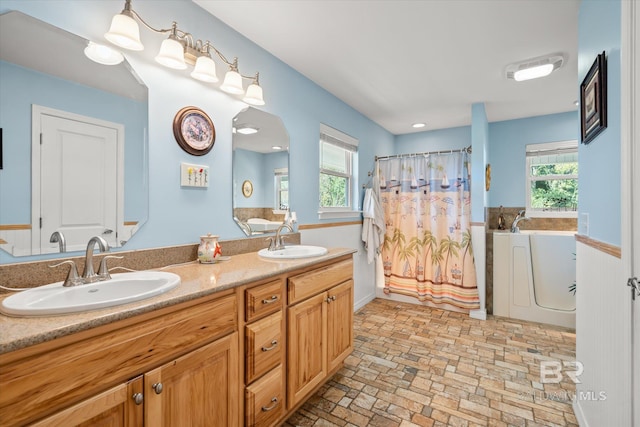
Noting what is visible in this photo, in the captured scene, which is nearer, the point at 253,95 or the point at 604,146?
the point at 604,146

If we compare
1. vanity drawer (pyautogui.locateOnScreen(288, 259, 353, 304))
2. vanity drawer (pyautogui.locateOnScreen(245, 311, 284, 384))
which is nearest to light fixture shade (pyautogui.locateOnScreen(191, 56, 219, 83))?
vanity drawer (pyautogui.locateOnScreen(288, 259, 353, 304))

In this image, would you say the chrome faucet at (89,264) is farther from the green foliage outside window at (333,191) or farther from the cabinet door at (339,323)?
the green foliage outside window at (333,191)

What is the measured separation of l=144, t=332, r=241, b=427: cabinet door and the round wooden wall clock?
3.42ft

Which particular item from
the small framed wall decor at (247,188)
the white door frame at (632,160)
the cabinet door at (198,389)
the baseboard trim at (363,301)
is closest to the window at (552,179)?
the baseboard trim at (363,301)

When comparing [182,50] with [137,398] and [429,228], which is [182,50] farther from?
[429,228]

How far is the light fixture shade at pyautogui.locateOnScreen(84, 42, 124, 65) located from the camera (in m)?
1.25

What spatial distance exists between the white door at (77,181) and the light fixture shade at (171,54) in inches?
16.2

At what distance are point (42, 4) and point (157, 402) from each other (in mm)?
1543

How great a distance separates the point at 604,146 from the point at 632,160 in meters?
0.33

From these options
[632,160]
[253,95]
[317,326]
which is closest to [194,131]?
[253,95]

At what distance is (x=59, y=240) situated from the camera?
1165 mm

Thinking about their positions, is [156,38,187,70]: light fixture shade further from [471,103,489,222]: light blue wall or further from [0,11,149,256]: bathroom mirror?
[471,103,489,222]: light blue wall

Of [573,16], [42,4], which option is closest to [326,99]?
[573,16]

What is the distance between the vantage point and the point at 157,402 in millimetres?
979
